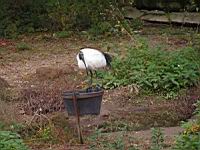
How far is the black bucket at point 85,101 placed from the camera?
597 centimetres

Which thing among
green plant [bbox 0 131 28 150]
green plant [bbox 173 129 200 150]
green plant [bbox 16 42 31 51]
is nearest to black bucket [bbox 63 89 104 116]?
green plant [bbox 0 131 28 150]

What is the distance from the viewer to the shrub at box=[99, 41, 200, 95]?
7828mm

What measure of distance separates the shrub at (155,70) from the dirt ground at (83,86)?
0.50ft

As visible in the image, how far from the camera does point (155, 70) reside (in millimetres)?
7977

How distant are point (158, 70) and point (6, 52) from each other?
436cm

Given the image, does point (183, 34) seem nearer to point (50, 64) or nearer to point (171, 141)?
point (50, 64)

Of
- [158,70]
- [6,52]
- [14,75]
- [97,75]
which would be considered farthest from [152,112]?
[6,52]

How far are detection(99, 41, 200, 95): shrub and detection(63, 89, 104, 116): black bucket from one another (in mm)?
1703

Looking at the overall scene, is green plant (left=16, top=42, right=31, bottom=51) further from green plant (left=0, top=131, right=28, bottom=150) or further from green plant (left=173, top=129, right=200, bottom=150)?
green plant (left=173, top=129, right=200, bottom=150)

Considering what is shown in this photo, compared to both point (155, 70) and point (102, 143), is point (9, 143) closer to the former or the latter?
point (102, 143)

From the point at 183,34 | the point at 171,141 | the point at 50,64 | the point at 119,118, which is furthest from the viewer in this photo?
the point at 183,34

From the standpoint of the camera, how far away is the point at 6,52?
1159 centimetres

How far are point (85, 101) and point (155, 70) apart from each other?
2.15 meters

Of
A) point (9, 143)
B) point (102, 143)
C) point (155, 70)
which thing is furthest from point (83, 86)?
point (9, 143)
